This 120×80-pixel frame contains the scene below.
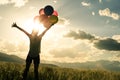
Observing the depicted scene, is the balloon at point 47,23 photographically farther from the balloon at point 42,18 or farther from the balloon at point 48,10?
the balloon at point 48,10

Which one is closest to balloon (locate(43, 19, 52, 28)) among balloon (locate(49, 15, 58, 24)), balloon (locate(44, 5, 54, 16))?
balloon (locate(49, 15, 58, 24))

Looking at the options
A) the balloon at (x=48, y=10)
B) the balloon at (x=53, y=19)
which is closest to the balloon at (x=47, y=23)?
the balloon at (x=53, y=19)

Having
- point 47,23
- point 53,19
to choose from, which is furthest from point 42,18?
point 53,19

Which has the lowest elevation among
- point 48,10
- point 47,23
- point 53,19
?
point 47,23

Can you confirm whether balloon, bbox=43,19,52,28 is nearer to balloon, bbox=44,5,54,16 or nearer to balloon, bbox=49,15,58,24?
balloon, bbox=49,15,58,24

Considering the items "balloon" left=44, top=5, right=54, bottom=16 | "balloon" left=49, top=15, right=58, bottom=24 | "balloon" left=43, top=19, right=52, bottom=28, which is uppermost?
"balloon" left=44, top=5, right=54, bottom=16

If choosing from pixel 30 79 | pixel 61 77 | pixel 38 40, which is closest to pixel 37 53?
pixel 38 40

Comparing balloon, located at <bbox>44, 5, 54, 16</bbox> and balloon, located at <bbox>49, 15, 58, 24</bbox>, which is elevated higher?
balloon, located at <bbox>44, 5, 54, 16</bbox>

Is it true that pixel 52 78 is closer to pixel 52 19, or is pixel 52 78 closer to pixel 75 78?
pixel 75 78

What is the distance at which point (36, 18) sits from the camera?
8672 mm

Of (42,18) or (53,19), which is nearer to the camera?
(42,18)

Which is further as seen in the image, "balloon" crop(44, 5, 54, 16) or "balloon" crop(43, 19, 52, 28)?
"balloon" crop(43, 19, 52, 28)

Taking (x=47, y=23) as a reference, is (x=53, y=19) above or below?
above

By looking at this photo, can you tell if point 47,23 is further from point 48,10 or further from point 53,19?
point 48,10
